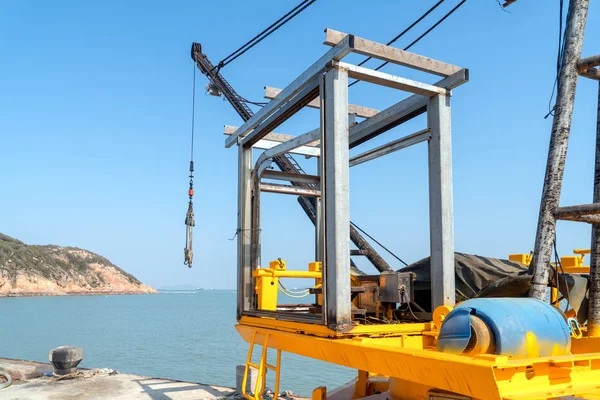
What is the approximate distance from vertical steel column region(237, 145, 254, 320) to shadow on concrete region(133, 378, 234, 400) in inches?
105

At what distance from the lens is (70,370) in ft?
36.4

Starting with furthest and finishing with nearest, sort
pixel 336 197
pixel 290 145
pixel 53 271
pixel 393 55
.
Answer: pixel 53 271
pixel 290 145
pixel 393 55
pixel 336 197

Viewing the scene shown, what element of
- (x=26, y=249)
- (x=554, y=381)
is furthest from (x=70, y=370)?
(x=26, y=249)

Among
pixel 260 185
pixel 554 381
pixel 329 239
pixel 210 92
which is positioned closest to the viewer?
pixel 554 381

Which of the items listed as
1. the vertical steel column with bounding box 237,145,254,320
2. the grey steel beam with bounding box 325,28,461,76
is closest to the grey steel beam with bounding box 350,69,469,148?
the grey steel beam with bounding box 325,28,461,76

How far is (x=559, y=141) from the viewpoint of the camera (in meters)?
5.79

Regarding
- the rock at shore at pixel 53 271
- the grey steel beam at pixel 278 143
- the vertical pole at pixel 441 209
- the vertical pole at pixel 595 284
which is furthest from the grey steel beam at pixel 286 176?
the rock at shore at pixel 53 271

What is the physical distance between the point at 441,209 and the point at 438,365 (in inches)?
97.1

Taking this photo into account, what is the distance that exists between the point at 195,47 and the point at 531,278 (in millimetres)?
19555

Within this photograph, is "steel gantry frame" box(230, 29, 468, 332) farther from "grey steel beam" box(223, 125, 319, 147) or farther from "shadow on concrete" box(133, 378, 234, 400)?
"shadow on concrete" box(133, 378, 234, 400)

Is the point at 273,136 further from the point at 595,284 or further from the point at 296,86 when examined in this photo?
the point at 595,284

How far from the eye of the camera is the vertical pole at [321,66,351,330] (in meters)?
4.84

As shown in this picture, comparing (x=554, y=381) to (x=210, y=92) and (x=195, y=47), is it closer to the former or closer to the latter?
(x=210, y=92)

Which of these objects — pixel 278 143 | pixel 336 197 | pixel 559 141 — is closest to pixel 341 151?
pixel 336 197
